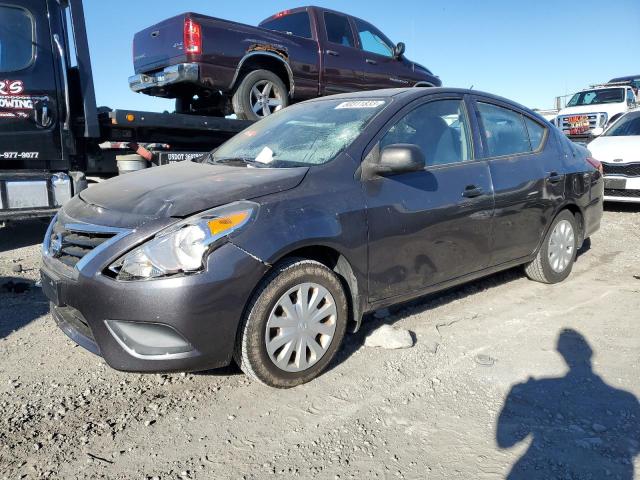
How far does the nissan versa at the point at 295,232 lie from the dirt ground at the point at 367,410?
11.2 inches

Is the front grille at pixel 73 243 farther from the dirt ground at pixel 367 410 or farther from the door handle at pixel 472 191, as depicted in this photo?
the door handle at pixel 472 191

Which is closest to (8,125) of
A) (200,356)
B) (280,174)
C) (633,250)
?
(280,174)

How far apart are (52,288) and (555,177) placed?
4.01 meters

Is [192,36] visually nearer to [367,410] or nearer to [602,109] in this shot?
[367,410]

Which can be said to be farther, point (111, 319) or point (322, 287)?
point (322, 287)

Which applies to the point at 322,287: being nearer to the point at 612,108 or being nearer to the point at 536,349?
the point at 536,349

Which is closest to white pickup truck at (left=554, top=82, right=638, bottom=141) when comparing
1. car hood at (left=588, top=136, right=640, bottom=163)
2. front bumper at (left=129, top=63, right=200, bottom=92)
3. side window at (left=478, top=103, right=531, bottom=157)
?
car hood at (left=588, top=136, right=640, bottom=163)

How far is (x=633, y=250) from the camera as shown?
20.5 feet

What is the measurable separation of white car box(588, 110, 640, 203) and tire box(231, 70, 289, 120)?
4973 mm

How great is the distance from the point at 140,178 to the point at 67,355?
4.04 feet

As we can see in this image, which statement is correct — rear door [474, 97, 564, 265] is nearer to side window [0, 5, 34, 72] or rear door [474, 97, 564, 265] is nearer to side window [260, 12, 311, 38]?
side window [260, 12, 311, 38]

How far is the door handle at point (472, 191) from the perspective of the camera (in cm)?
377

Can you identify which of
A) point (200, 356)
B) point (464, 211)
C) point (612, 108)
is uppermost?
point (612, 108)

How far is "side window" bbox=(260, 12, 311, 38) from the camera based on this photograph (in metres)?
8.15
